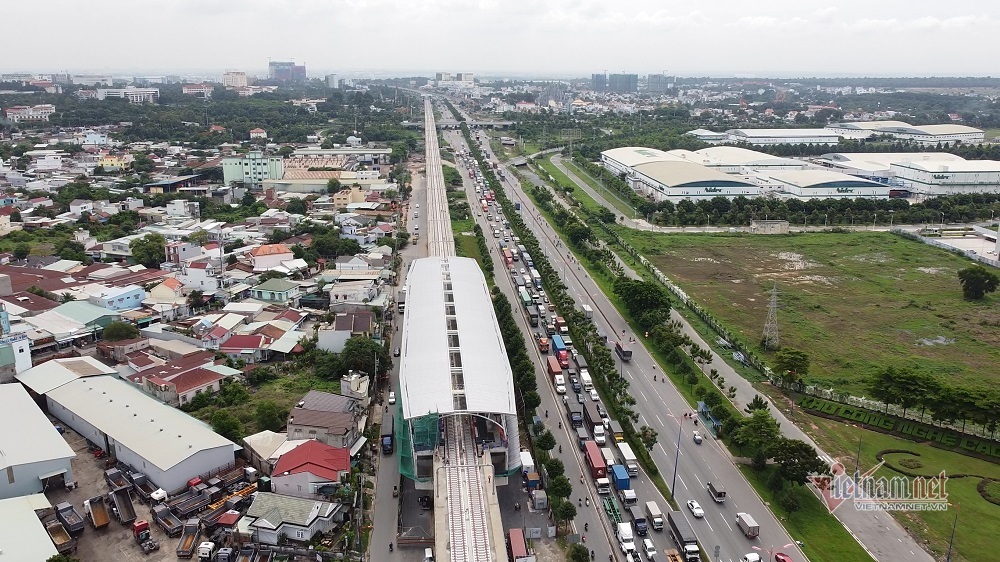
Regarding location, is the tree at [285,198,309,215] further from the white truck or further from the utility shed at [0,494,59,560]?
the white truck

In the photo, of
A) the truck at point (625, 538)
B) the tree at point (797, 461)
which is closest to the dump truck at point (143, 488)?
the truck at point (625, 538)

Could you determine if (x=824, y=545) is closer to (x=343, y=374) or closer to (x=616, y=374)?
(x=616, y=374)

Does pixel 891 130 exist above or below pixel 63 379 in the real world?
above

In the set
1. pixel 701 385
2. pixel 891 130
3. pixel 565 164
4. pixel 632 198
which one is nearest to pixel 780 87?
pixel 891 130

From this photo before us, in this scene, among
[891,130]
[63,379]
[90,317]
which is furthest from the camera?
[891,130]

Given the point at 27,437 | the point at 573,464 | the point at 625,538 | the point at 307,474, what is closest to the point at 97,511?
the point at 27,437
